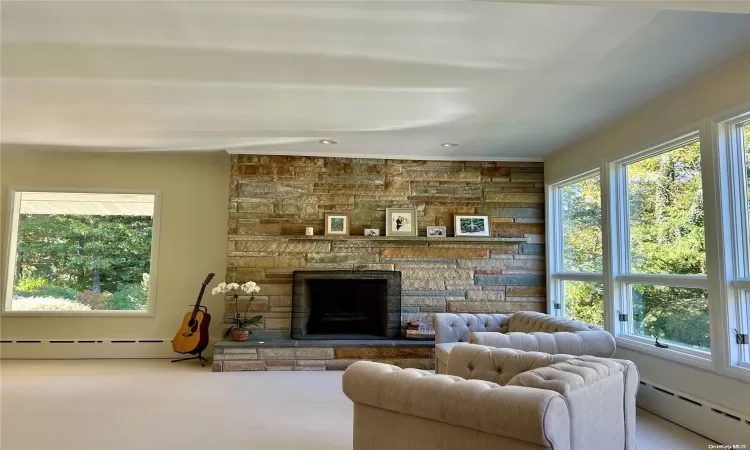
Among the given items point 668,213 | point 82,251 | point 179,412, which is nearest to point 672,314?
point 668,213

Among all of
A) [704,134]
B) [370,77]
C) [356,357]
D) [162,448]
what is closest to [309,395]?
[356,357]

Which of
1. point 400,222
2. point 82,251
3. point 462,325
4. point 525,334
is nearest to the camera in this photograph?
point 525,334

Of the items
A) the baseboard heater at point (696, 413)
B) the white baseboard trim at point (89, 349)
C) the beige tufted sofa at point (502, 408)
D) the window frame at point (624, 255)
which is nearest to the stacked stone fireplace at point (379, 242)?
the white baseboard trim at point (89, 349)

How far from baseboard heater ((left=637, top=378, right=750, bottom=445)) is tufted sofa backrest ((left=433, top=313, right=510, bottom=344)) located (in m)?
1.28

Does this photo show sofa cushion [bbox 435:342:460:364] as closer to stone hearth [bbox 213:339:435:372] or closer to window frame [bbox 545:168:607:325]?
stone hearth [bbox 213:339:435:372]

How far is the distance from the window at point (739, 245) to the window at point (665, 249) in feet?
0.73

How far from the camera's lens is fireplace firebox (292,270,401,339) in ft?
16.3

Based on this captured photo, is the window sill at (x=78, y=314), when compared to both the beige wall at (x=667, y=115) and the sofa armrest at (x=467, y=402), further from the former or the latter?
the beige wall at (x=667, y=115)

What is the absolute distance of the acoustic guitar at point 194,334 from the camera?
193 inches

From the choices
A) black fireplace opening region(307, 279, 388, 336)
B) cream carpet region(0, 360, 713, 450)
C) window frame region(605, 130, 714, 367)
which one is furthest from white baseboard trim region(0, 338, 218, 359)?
window frame region(605, 130, 714, 367)

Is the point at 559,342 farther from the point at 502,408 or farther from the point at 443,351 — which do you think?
the point at 502,408

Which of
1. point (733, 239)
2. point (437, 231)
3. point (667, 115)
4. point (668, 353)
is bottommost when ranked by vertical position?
point (668, 353)

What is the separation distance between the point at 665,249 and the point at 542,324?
1124 mm

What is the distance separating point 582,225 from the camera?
14.9 ft
